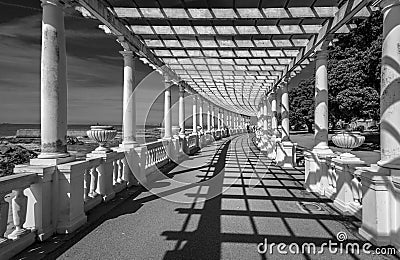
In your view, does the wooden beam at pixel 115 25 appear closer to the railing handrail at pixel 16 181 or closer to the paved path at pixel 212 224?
the railing handrail at pixel 16 181

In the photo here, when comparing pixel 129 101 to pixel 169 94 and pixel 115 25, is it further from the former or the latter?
pixel 169 94

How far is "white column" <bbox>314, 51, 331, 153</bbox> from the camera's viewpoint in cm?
902

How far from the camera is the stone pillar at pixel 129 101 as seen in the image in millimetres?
9641

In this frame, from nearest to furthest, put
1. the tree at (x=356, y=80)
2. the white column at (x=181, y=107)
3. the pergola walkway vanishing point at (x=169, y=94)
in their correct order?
the pergola walkway vanishing point at (x=169, y=94) → the white column at (x=181, y=107) → the tree at (x=356, y=80)

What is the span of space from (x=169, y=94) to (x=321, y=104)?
25.4 feet

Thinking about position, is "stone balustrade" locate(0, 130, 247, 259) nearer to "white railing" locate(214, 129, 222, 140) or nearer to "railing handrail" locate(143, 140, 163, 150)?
"railing handrail" locate(143, 140, 163, 150)

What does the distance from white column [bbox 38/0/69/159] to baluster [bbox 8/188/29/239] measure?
0.92 meters

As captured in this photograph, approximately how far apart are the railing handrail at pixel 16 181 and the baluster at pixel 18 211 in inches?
4.2

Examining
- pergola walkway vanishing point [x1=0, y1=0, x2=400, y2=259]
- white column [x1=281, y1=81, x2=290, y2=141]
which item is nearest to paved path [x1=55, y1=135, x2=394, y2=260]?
pergola walkway vanishing point [x1=0, y1=0, x2=400, y2=259]

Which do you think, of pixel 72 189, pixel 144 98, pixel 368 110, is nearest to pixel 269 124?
pixel 368 110

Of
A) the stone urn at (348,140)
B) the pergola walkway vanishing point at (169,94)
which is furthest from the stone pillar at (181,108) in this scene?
the stone urn at (348,140)

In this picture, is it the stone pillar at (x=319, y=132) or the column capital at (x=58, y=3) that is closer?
the column capital at (x=58, y=3)

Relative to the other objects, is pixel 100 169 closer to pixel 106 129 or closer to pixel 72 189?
pixel 106 129

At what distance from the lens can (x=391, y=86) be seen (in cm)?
491
